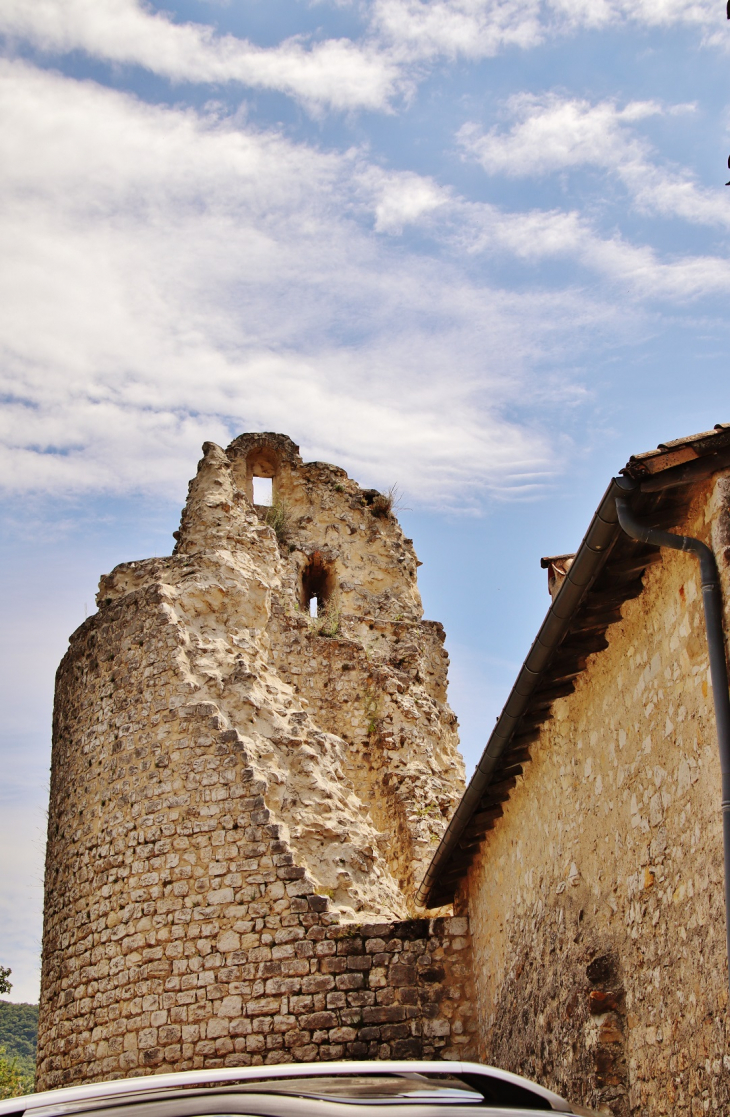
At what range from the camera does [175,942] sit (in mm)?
9383

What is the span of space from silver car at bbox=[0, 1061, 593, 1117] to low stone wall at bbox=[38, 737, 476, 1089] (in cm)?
556

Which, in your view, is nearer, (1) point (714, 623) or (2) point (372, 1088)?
(2) point (372, 1088)

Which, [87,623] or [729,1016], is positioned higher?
[87,623]

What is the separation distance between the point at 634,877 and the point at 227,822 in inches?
185

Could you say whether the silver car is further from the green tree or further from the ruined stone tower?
the green tree

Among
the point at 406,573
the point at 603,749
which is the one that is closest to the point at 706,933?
the point at 603,749

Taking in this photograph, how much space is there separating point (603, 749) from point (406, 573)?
28.1 feet

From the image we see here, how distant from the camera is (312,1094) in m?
3.44

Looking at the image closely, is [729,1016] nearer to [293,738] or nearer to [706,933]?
[706,933]

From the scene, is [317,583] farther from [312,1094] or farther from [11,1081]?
[11,1081]

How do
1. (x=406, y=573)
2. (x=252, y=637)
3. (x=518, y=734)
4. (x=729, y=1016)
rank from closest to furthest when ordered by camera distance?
(x=729, y=1016) < (x=518, y=734) < (x=252, y=637) < (x=406, y=573)

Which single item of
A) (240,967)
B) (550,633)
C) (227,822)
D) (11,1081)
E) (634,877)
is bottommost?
(11,1081)

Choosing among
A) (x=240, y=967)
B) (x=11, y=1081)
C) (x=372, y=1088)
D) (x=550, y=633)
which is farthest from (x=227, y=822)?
(x=11, y=1081)

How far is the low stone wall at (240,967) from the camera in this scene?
905cm
